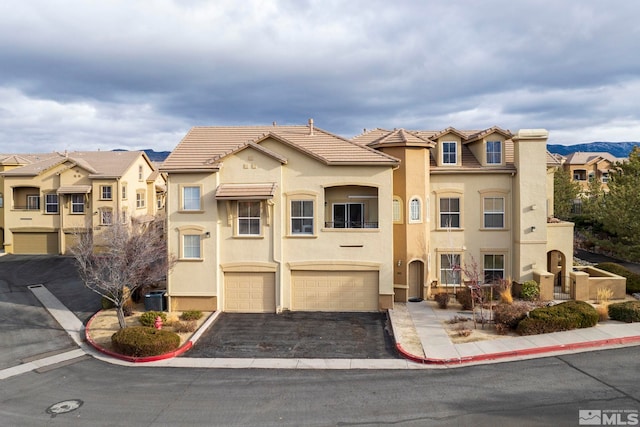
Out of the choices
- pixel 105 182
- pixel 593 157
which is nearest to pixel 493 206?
pixel 105 182

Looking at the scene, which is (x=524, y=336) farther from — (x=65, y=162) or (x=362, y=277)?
(x=65, y=162)

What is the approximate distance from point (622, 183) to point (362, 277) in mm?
20667

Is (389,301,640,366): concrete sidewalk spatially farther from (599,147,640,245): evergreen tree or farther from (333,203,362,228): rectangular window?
(599,147,640,245): evergreen tree

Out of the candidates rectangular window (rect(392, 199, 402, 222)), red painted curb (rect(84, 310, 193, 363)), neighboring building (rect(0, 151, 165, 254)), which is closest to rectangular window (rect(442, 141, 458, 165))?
rectangular window (rect(392, 199, 402, 222))

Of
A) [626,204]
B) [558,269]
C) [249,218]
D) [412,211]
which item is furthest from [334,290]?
[626,204]

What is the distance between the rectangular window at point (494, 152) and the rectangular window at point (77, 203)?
34.2 m

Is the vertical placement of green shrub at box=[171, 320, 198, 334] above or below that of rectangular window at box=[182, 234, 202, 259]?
below

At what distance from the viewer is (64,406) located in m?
13.3

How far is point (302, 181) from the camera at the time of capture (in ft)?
75.5

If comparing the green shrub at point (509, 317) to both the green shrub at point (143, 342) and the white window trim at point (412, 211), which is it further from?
the green shrub at point (143, 342)

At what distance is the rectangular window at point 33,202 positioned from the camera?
4219 centimetres

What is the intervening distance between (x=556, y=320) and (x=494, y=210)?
870 cm

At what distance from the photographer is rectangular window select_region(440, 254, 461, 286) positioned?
25156mm

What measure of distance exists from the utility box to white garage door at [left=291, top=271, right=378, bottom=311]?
6539mm
